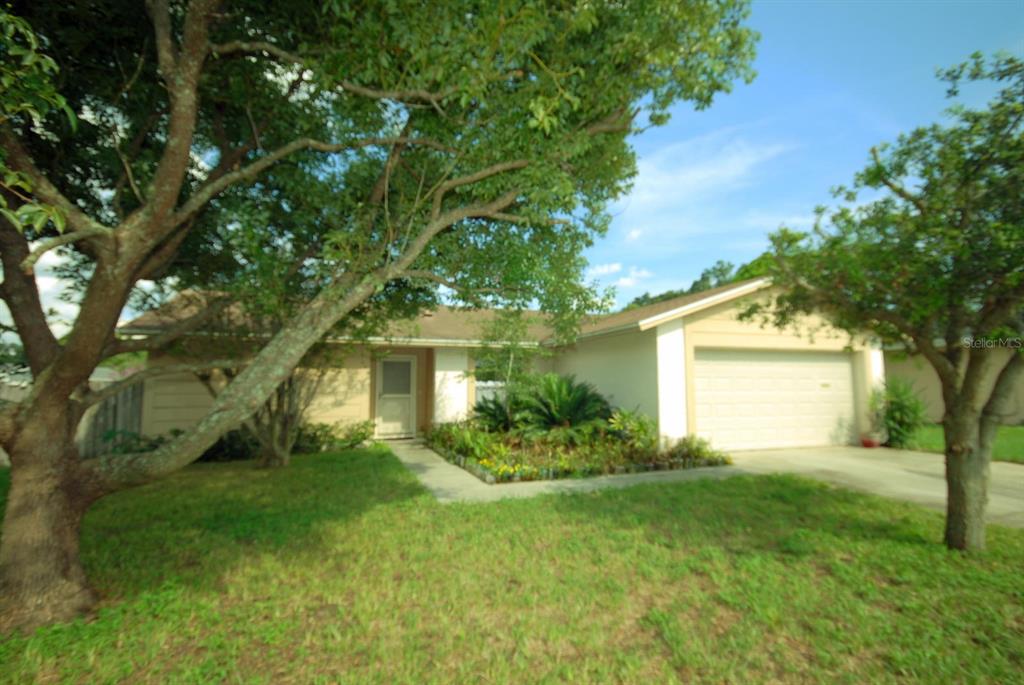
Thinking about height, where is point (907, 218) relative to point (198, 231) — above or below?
below

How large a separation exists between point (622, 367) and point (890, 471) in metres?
5.34

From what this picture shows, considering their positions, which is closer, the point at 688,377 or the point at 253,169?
the point at 253,169

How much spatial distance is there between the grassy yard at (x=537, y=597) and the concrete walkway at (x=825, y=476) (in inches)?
33.7

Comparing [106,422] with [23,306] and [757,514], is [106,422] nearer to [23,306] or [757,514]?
[23,306]

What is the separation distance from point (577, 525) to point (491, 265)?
10.6 feet

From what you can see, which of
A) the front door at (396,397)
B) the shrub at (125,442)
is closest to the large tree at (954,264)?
the front door at (396,397)

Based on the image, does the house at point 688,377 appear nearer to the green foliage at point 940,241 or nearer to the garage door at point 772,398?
the garage door at point 772,398

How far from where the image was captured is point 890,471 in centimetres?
854

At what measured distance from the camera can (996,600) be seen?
12.1 feet

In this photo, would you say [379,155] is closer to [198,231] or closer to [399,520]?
[198,231]

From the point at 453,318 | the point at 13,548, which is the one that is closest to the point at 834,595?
the point at 13,548

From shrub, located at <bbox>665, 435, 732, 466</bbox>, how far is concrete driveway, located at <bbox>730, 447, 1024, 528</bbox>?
367mm

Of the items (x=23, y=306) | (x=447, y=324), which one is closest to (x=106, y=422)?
(x=447, y=324)

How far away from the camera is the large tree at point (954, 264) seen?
3.99 metres
